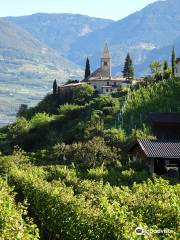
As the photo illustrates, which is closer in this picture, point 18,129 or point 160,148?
point 160,148

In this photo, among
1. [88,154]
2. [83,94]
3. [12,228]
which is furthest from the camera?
[83,94]

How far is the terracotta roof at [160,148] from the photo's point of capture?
2315 inches

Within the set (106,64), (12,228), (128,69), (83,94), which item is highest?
(106,64)

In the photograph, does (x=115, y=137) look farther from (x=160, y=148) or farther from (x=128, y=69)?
(x=128, y=69)

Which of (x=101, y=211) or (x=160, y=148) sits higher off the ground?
(x=160, y=148)

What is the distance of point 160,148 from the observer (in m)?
60.5

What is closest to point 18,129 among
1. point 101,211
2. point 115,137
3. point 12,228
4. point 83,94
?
point 83,94

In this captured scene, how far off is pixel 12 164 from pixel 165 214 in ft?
135

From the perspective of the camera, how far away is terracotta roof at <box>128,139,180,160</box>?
2315 inches

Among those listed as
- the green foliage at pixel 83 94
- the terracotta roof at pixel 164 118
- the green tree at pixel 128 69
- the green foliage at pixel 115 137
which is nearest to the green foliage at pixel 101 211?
the green foliage at pixel 115 137

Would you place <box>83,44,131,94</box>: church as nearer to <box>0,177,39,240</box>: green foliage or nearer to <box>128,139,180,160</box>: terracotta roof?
<box>128,139,180,160</box>: terracotta roof

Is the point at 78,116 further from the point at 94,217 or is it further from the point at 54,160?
the point at 94,217

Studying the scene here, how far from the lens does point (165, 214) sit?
2925cm

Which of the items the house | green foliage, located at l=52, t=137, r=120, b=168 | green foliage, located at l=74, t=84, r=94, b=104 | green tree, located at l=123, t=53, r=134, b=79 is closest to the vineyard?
green foliage, located at l=52, t=137, r=120, b=168
